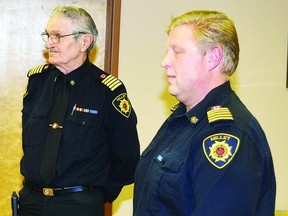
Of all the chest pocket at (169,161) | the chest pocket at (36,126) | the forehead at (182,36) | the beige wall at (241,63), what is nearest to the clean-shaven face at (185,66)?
the forehead at (182,36)

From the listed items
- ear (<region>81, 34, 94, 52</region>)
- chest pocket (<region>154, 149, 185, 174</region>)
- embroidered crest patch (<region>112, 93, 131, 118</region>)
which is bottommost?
embroidered crest patch (<region>112, 93, 131, 118</region>)

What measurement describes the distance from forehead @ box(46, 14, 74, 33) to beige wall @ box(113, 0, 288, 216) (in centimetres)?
66

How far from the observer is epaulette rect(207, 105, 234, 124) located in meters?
1.16

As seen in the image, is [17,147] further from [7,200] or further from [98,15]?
[98,15]

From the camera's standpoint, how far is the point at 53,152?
6.12 ft

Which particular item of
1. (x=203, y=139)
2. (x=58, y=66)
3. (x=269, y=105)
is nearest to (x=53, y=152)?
(x=58, y=66)

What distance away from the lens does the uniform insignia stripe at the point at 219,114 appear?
117 centimetres

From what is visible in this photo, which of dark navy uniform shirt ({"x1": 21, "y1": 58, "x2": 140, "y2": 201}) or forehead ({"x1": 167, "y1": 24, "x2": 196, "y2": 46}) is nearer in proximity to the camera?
forehead ({"x1": 167, "y1": 24, "x2": 196, "y2": 46})

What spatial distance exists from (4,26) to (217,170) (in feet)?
5.75

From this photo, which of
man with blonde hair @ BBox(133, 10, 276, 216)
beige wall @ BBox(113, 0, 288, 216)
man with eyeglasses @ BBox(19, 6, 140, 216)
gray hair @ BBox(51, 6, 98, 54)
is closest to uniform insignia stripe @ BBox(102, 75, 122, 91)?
man with eyeglasses @ BBox(19, 6, 140, 216)

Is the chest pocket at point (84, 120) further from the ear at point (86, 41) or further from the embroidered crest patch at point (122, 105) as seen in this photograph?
the ear at point (86, 41)

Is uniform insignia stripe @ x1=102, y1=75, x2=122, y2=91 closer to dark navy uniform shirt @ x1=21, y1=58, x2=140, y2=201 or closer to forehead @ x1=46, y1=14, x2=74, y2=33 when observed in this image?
dark navy uniform shirt @ x1=21, y1=58, x2=140, y2=201

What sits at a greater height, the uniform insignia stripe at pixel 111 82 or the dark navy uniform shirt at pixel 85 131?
the uniform insignia stripe at pixel 111 82

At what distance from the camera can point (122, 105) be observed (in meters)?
2.03
